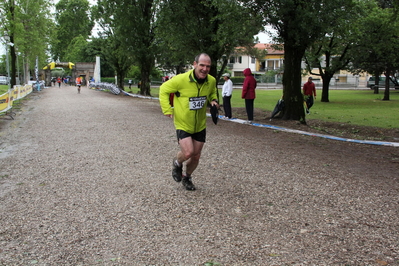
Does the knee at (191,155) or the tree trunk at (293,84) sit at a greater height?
the tree trunk at (293,84)

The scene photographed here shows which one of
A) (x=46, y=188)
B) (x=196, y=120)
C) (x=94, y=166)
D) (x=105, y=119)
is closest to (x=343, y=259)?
(x=196, y=120)

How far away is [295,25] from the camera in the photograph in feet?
44.2

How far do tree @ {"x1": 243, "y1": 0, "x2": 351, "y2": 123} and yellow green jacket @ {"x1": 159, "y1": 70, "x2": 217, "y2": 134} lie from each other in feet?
27.5

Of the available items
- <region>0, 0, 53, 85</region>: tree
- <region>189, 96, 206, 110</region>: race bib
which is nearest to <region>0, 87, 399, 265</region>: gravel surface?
<region>189, 96, 206, 110</region>: race bib

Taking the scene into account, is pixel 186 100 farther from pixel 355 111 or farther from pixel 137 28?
pixel 137 28

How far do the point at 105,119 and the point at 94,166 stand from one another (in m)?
8.51

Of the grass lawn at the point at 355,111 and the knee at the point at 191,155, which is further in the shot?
the grass lawn at the point at 355,111

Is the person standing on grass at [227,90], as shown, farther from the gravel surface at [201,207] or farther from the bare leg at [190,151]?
the bare leg at [190,151]

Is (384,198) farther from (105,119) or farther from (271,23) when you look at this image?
(105,119)

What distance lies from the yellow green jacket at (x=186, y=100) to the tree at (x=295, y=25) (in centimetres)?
839

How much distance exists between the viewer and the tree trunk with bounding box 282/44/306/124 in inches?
583

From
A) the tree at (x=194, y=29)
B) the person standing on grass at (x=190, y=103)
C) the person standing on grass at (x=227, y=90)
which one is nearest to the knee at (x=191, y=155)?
the person standing on grass at (x=190, y=103)

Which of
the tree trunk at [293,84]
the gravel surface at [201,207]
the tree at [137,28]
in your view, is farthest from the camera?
the tree at [137,28]

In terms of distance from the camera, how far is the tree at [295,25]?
12969mm
